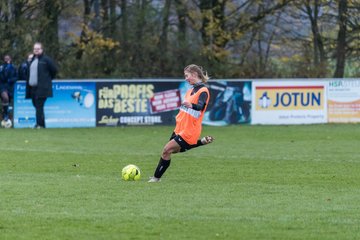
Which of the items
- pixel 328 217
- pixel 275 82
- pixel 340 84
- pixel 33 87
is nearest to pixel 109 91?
pixel 33 87

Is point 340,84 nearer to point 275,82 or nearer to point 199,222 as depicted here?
point 275,82

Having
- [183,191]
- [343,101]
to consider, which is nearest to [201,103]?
[183,191]

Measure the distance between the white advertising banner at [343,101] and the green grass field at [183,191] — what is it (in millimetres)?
7742

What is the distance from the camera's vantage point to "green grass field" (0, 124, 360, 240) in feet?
31.4

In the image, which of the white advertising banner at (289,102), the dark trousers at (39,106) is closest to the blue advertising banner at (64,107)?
the dark trousers at (39,106)

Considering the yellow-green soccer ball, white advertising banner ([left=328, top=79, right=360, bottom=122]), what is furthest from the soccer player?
white advertising banner ([left=328, top=79, right=360, bottom=122])

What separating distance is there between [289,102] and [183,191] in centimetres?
1796

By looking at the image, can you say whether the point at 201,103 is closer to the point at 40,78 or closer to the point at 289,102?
the point at 40,78

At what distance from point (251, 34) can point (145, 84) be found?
10.4m

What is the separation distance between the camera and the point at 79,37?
3628 centimetres

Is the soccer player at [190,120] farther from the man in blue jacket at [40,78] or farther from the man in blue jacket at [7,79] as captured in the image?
the man in blue jacket at [7,79]

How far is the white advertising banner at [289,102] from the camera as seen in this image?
1182 inches

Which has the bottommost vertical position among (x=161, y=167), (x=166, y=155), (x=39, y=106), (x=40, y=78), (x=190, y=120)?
(x=39, y=106)

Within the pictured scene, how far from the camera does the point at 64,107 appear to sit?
28250 millimetres
